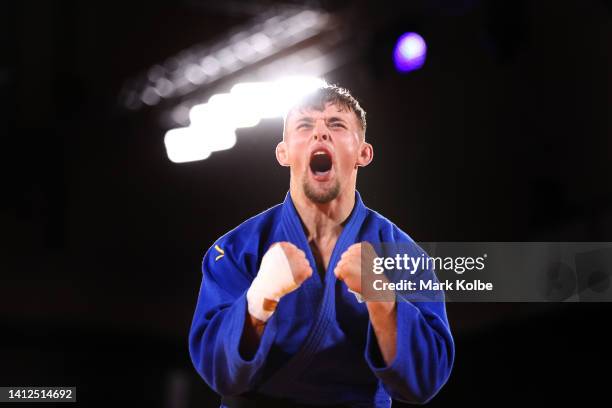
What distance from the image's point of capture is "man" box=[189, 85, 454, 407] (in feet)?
4.42

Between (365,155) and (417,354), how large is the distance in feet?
1.67

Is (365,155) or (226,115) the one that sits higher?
(226,115)

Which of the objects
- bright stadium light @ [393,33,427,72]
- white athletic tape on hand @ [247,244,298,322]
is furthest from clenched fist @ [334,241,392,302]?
→ bright stadium light @ [393,33,427,72]

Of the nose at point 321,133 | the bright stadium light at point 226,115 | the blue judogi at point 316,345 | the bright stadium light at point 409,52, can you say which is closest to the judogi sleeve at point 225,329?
the blue judogi at point 316,345

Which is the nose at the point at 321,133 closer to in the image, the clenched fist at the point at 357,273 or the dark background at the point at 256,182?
the dark background at the point at 256,182

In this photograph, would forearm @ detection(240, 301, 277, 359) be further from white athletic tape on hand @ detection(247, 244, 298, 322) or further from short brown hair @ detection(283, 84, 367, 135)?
short brown hair @ detection(283, 84, 367, 135)

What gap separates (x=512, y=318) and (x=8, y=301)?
147 cm

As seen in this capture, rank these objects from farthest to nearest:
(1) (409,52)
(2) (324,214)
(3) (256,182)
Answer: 1. (1) (409,52)
2. (3) (256,182)
3. (2) (324,214)

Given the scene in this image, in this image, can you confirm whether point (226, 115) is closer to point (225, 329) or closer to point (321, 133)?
point (321, 133)

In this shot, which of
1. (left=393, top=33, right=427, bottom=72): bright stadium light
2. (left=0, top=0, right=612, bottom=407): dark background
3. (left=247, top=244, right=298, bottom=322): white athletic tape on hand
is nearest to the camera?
(left=247, top=244, right=298, bottom=322): white athletic tape on hand

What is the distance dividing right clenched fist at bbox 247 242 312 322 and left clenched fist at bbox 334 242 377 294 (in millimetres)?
83

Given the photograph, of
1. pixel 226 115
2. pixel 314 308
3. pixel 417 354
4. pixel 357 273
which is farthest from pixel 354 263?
pixel 226 115

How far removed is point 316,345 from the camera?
140 centimetres

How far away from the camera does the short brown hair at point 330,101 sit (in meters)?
1.53
